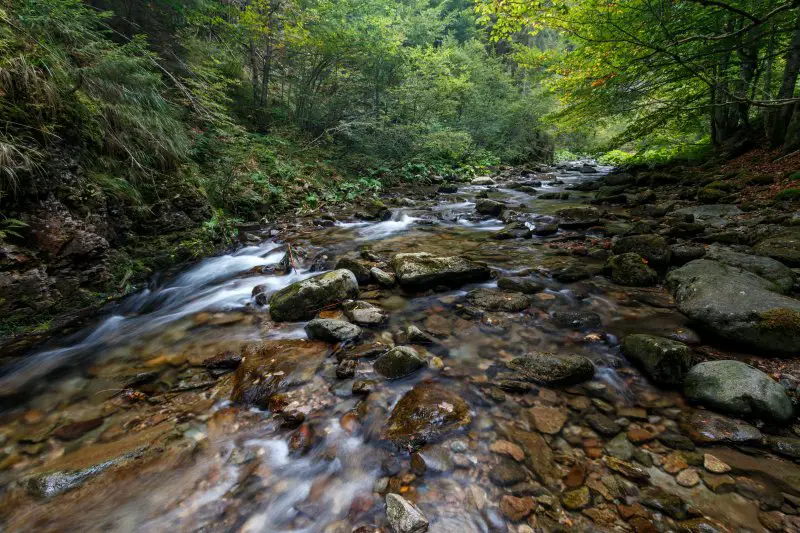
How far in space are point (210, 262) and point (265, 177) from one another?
152 inches

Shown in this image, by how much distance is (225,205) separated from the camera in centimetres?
767

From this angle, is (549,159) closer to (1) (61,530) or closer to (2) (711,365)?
(2) (711,365)

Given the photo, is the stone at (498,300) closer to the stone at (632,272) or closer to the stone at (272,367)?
the stone at (632,272)

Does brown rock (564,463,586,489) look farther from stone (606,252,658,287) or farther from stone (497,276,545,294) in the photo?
stone (606,252,658,287)

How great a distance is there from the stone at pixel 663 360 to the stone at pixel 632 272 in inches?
66.8

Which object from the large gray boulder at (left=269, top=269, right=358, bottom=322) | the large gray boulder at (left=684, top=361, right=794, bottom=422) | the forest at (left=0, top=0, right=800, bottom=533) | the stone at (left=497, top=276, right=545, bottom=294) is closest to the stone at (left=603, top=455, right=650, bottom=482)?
the forest at (left=0, top=0, right=800, bottom=533)

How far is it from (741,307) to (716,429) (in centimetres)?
131

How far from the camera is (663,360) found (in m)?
2.51

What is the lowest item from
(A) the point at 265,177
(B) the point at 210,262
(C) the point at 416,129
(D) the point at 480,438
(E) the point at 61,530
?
(D) the point at 480,438

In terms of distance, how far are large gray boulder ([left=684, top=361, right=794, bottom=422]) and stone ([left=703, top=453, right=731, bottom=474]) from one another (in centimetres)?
44

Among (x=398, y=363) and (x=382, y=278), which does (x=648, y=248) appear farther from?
(x=398, y=363)

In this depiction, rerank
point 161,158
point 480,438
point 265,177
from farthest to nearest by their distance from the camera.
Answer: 1. point 265,177
2. point 161,158
3. point 480,438

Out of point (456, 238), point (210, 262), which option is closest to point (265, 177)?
point (210, 262)

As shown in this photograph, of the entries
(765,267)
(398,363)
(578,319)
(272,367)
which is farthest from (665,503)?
(765,267)
